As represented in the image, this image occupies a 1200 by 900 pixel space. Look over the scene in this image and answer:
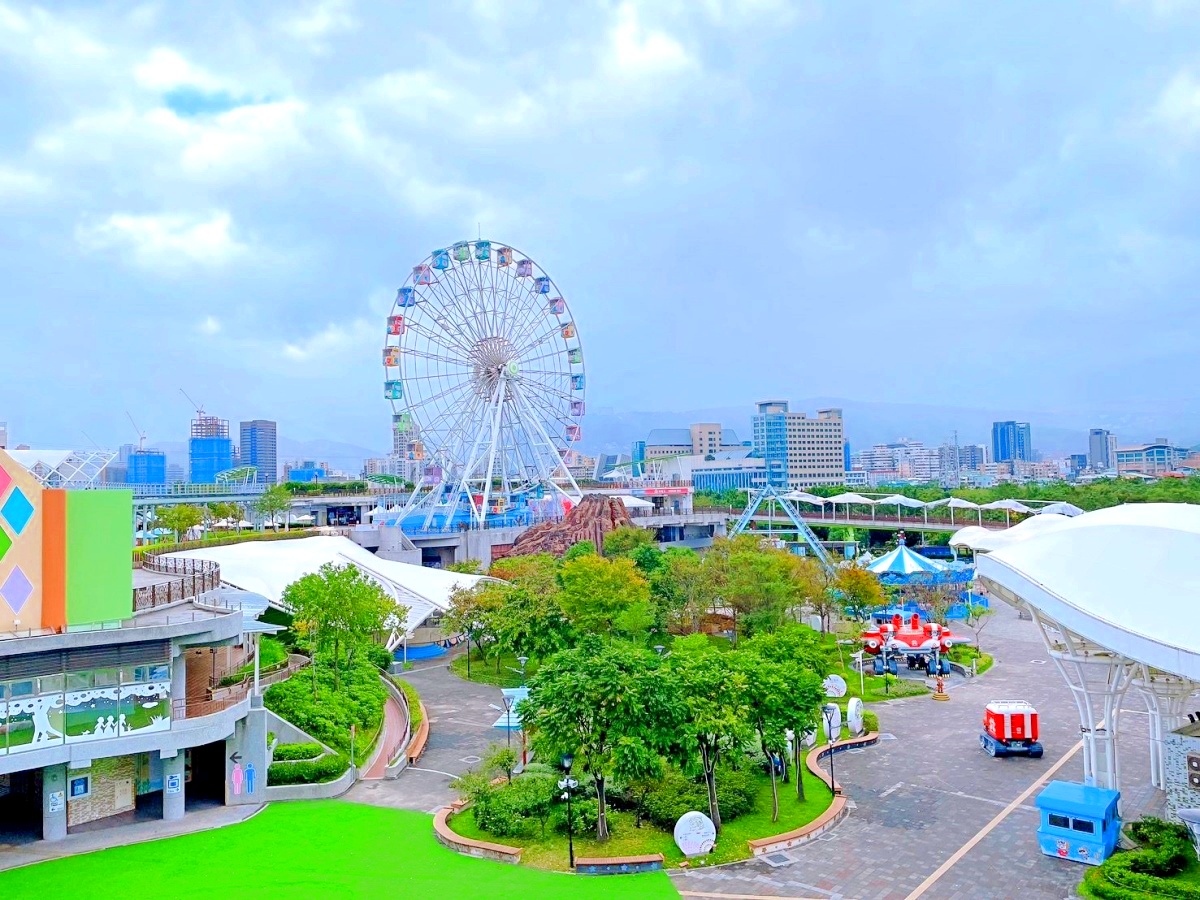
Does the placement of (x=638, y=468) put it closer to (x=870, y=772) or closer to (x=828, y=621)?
(x=828, y=621)

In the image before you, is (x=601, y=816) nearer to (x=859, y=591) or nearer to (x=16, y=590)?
(x=16, y=590)

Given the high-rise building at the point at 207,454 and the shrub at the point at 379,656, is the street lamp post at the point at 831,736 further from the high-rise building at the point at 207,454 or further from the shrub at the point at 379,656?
the high-rise building at the point at 207,454

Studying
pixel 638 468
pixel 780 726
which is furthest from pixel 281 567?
pixel 638 468

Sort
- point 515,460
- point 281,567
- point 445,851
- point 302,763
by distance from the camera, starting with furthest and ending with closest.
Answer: point 515,460
point 281,567
point 302,763
point 445,851

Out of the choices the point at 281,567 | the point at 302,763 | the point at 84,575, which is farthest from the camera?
the point at 281,567

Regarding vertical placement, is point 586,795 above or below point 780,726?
below

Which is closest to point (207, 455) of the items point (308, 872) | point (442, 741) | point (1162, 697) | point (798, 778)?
point (442, 741)
